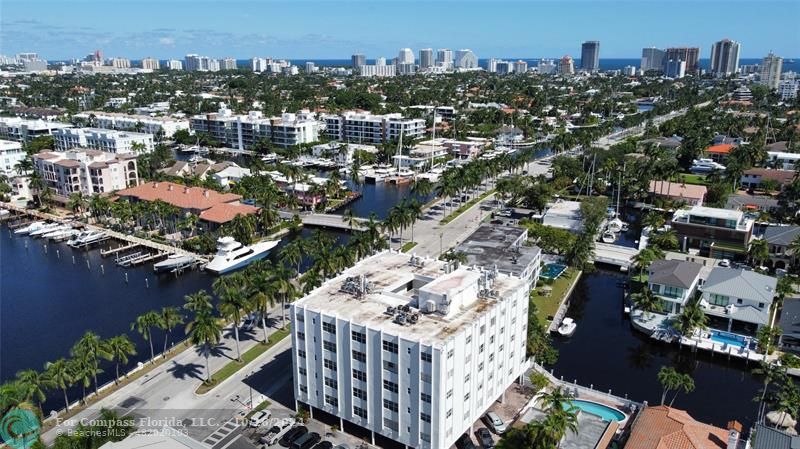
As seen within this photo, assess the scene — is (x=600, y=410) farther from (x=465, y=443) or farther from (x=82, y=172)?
(x=82, y=172)

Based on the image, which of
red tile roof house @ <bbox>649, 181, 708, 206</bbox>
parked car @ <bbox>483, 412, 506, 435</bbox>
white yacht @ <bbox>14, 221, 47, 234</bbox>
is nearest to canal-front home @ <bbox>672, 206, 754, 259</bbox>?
red tile roof house @ <bbox>649, 181, 708, 206</bbox>

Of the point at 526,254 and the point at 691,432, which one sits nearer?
the point at 691,432

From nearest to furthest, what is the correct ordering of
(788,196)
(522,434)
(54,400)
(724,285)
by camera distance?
1. (522,434)
2. (54,400)
3. (724,285)
4. (788,196)

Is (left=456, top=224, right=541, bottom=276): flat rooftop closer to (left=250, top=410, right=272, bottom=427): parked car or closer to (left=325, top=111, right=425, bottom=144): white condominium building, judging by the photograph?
(left=250, top=410, right=272, bottom=427): parked car

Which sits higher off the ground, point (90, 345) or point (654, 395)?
point (90, 345)

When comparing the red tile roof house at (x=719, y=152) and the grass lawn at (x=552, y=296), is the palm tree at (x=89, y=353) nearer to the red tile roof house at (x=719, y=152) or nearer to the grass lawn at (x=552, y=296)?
the grass lawn at (x=552, y=296)

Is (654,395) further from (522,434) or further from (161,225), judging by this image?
(161,225)

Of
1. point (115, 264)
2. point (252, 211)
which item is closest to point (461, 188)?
point (252, 211)
